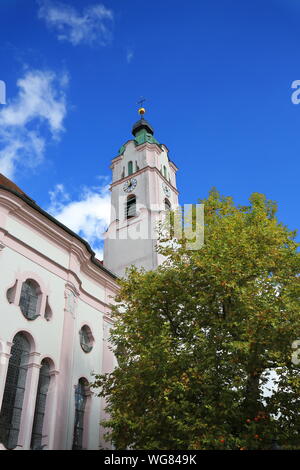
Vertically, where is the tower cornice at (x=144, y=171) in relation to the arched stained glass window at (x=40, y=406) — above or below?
above

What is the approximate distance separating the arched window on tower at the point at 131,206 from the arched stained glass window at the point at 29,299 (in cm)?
1934

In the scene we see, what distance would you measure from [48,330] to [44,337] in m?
0.36

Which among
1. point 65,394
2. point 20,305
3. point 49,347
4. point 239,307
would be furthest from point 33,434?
point 239,307

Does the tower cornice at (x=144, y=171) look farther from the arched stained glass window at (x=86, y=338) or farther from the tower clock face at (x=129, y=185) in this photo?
the arched stained glass window at (x=86, y=338)

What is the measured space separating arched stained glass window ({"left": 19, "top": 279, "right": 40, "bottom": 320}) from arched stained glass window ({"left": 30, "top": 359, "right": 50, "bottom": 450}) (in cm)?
196

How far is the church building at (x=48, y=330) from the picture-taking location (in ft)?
52.5

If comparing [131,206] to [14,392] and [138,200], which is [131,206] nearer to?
[138,200]

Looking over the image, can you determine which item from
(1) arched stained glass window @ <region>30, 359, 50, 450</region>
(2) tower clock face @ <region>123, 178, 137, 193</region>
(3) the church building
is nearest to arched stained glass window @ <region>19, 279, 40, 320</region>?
(3) the church building

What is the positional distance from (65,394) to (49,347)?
1994 millimetres

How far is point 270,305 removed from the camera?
1237cm

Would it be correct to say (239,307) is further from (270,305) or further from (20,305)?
(20,305)

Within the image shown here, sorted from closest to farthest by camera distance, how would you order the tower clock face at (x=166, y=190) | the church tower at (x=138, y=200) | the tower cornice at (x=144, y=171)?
the church tower at (x=138, y=200), the tower cornice at (x=144, y=171), the tower clock face at (x=166, y=190)

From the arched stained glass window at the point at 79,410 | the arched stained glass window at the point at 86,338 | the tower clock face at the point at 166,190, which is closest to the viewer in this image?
the arched stained glass window at the point at 79,410

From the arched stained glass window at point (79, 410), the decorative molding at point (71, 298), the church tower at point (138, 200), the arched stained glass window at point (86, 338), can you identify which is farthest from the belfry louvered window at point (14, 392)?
the church tower at point (138, 200)
